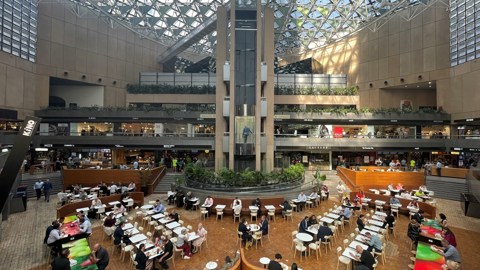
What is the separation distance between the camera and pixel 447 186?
71.4 feet

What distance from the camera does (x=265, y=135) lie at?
84.5 ft

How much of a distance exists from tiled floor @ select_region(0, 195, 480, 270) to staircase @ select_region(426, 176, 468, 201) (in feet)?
18.7

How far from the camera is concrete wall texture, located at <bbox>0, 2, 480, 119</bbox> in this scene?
3003 cm

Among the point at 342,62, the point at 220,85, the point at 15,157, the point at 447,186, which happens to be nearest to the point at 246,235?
the point at 15,157

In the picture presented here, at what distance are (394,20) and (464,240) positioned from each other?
3243 centimetres

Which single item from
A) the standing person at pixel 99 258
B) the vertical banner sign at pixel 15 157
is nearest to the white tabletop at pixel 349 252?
the standing person at pixel 99 258

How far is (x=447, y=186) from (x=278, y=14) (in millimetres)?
31456

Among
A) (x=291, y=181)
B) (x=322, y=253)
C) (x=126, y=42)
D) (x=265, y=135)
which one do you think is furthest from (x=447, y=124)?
(x=126, y=42)

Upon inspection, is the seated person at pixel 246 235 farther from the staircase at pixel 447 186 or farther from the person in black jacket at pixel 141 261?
the staircase at pixel 447 186

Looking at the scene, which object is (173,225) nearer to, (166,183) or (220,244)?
(220,244)

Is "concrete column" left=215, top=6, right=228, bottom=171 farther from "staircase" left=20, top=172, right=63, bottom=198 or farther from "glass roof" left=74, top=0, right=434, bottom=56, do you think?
"staircase" left=20, top=172, right=63, bottom=198

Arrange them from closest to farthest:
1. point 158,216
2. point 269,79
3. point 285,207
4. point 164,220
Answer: point 164,220, point 158,216, point 285,207, point 269,79

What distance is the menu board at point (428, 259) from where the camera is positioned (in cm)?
850

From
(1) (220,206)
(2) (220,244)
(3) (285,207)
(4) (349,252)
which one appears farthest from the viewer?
(1) (220,206)
